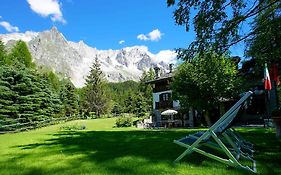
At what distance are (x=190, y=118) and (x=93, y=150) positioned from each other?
29601mm

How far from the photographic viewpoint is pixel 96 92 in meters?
67.6

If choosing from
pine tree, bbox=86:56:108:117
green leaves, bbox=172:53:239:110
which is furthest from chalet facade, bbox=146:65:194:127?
pine tree, bbox=86:56:108:117

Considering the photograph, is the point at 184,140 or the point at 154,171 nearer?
the point at 154,171

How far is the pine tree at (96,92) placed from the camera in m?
66.4

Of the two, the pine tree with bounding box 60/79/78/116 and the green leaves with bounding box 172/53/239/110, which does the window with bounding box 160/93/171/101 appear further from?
the pine tree with bounding box 60/79/78/116

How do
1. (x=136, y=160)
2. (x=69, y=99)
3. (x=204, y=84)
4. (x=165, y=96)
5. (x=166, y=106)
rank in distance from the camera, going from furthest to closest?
(x=69, y=99), (x=165, y=96), (x=166, y=106), (x=204, y=84), (x=136, y=160)

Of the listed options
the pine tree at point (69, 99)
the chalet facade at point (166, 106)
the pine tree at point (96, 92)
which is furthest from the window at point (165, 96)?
the pine tree at point (96, 92)

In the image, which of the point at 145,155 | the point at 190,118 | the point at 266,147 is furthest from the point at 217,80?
the point at 145,155

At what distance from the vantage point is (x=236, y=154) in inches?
207

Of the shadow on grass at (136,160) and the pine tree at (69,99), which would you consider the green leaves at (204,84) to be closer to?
the shadow on grass at (136,160)

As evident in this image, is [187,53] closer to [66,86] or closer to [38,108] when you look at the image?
[38,108]

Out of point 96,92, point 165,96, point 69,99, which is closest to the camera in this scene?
point 165,96

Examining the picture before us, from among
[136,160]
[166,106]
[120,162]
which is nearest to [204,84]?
[166,106]

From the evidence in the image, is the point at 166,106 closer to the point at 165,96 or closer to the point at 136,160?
the point at 165,96
